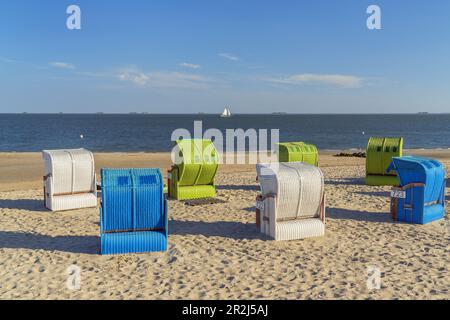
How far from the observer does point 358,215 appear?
38.0 feet

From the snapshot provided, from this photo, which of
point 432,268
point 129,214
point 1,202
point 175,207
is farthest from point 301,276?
point 1,202

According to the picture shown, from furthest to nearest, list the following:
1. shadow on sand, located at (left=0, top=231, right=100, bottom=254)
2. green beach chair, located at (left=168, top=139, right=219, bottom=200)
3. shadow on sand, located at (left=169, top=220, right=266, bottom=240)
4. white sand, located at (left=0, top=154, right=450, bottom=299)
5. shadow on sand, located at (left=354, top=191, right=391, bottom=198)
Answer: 1. shadow on sand, located at (left=354, top=191, right=391, bottom=198)
2. green beach chair, located at (left=168, top=139, right=219, bottom=200)
3. shadow on sand, located at (left=169, top=220, right=266, bottom=240)
4. shadow on sand, located at (left=0, top=231, right=100, bottom=254)
5. white sand, located at (left=0, top=154, right=450, bottom=299)

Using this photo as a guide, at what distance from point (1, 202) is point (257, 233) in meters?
8.76

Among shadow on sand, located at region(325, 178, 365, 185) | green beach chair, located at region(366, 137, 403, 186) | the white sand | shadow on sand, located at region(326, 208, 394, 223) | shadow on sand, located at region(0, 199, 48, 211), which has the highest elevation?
green beach chair, located at region(366, 137, 403, 186)

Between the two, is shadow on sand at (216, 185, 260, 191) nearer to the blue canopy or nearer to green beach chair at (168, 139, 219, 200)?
green beach chair at (168, 139, 219, 200)

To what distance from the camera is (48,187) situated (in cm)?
1217

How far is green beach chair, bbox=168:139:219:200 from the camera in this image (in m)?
13.2

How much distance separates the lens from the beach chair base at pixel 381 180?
1602 cm

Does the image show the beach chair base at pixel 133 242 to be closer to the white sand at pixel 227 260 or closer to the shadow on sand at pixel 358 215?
the white sand at pixel 227 260

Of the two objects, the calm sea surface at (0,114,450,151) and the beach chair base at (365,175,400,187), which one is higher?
the calm sea surface at (0,114,450,151)

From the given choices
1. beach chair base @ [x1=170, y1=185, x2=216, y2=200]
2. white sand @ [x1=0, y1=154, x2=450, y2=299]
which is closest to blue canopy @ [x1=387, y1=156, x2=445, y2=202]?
white sand @ [x1=0, y1=154, x2=450, y2=299]

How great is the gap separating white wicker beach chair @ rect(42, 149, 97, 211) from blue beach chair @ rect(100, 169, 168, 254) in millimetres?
3876

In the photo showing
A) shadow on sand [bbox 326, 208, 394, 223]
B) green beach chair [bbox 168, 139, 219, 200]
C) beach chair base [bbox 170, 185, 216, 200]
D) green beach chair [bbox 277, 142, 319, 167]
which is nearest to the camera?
shadow on sand [bbox 326, 208, 394, 223]
